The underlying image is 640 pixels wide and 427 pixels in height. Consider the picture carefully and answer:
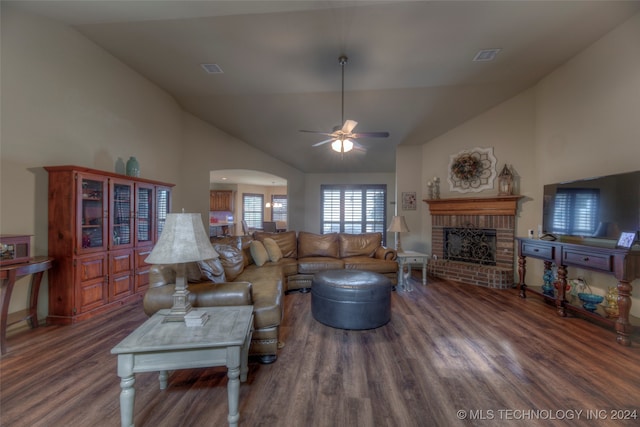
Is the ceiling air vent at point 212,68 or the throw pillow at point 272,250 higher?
the ceiling air vent at point 212,68

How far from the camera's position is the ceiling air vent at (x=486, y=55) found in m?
3.07

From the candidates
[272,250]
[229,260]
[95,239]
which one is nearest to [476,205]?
[272,250]

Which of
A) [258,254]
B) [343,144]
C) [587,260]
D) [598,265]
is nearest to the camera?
[598,265]

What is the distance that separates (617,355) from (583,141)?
2598mm

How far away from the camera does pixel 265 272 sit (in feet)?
11.2

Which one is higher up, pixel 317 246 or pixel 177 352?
pixel 317 246

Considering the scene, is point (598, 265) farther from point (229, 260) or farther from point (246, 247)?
point (246, 247)

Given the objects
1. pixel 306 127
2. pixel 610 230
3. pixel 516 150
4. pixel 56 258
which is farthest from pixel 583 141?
pixel 56 258

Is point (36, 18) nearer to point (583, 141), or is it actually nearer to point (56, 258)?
point (56, 258)

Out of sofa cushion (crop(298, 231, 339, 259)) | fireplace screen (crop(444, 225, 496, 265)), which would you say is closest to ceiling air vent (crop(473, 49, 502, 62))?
fireplace screen (crop(444, 225, 496, 265))

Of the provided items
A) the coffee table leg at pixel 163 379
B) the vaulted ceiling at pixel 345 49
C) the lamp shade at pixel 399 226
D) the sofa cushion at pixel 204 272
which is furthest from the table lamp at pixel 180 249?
the lamp shade at pixel 399 226

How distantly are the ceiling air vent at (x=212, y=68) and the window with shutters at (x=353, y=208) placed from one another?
544 cm

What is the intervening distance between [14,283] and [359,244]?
4.25 metres

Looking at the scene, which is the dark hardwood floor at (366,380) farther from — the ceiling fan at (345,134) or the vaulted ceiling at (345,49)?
the vaulted ceiling at (345,49)
